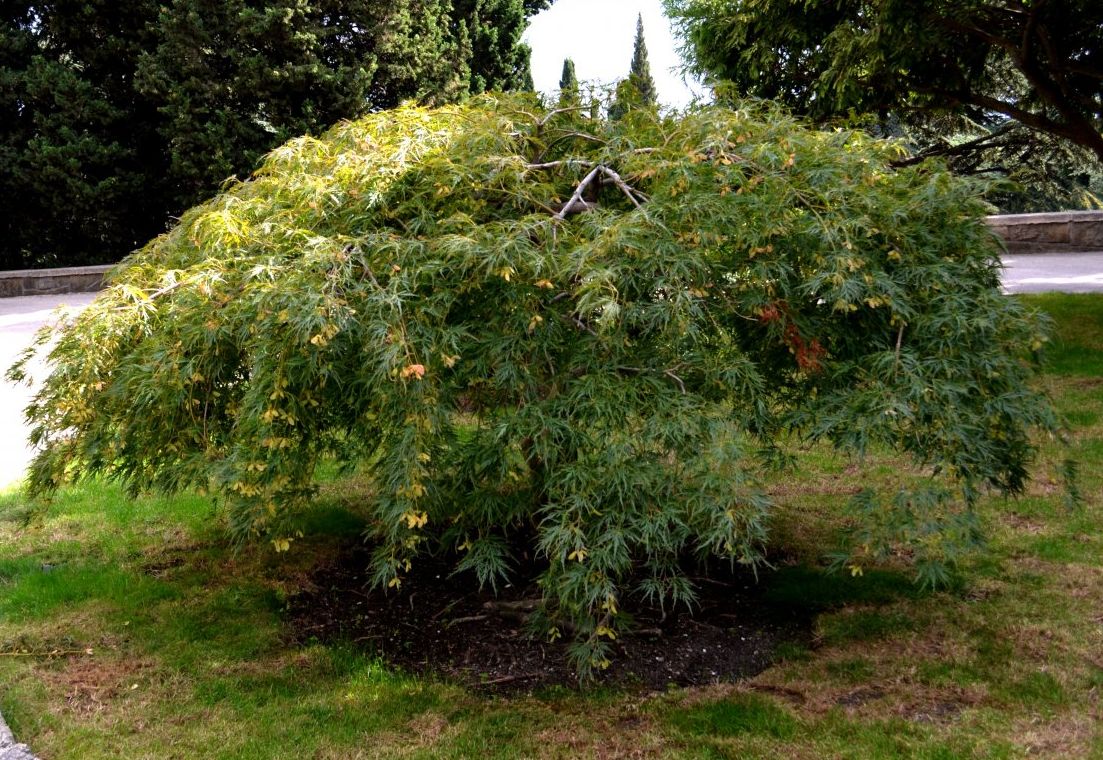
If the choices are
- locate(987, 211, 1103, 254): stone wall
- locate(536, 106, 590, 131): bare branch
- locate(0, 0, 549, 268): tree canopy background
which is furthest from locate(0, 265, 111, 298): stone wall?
locate(987, 211, 1103, 254): stone wall

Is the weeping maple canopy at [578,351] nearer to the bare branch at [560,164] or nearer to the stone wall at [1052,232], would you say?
the bare branch at [560,164]

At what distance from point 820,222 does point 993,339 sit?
0.69 metres

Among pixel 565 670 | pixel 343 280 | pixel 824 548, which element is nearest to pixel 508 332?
pixel 343 280

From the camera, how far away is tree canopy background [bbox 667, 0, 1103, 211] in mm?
7570

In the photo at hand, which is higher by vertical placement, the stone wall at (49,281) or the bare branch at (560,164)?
the stone wall at (49,281)

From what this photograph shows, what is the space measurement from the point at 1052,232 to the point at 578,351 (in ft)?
46.2

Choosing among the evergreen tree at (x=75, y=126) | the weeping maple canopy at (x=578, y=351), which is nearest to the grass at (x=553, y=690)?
the weeping maple canopy at (x=578, y=351)

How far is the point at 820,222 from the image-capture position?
3.03 meters

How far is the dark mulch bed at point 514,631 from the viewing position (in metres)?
3.47

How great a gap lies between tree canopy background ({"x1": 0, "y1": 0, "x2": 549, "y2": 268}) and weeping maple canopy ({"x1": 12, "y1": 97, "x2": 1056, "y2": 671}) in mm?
10219

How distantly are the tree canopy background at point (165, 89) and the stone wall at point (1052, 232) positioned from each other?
324 inches

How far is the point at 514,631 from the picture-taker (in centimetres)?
376

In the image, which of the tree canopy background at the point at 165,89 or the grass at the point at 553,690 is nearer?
the grass at the point at 553,690

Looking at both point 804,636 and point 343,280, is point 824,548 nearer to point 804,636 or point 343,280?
point 804,636
